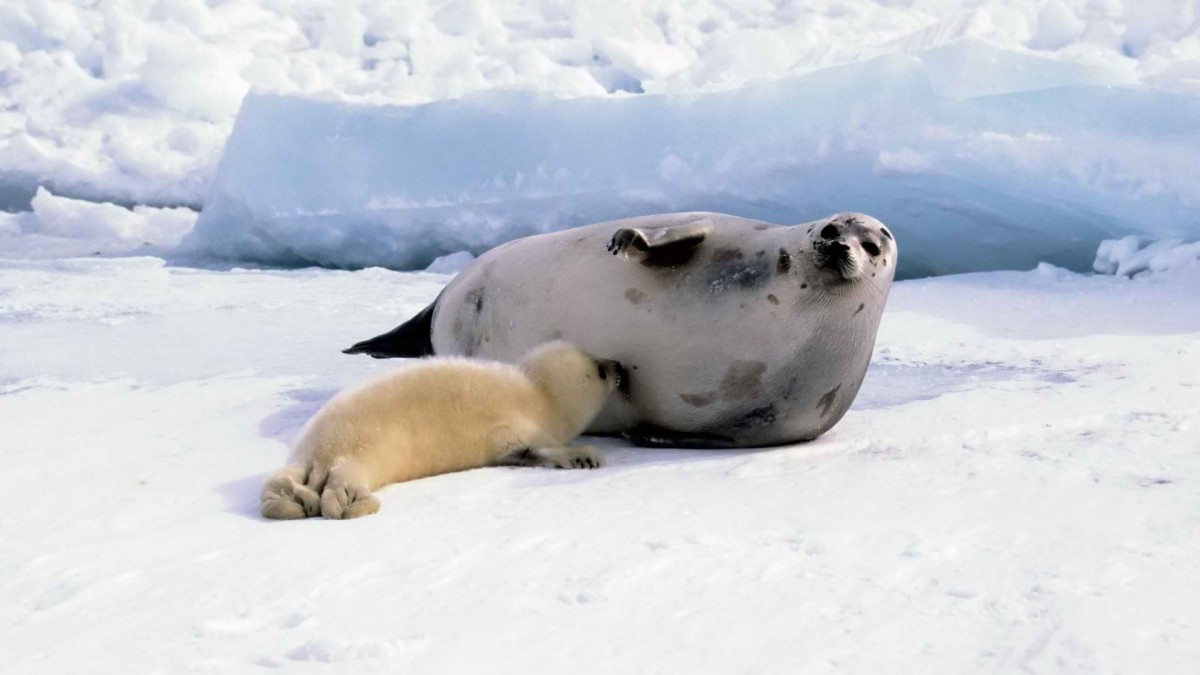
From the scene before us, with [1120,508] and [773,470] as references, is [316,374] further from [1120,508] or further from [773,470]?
[1120,508]

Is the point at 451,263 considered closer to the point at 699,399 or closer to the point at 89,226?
the point at 89,226

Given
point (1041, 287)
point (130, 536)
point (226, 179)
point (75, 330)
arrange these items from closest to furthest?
point (130, 536)
point (75, 330)
point (1041, 287)
point (226, 179)

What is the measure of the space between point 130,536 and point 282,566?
38 centimetres

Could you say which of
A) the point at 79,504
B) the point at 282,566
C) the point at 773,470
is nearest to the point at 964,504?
the point at 773,470

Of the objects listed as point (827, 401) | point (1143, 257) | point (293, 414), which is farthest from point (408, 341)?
point (1143, 257)

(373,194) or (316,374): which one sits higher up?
(373,194)

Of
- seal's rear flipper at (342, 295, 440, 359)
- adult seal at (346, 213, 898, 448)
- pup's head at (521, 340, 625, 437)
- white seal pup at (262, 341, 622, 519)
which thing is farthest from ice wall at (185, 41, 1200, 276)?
→ white seal pup at (262, 341, 622, 519)

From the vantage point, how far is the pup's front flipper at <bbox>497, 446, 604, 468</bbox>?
8.18 ft

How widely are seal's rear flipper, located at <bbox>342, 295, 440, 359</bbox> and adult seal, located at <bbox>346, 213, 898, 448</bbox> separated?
3.03ft

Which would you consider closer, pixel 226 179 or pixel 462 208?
pixel 462 208

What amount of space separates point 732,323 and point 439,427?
76 cm

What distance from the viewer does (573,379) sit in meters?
2.70

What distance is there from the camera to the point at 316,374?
3.87m

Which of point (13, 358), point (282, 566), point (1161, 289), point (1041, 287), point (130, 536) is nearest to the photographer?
point (282, 566)
